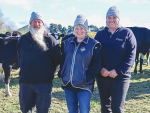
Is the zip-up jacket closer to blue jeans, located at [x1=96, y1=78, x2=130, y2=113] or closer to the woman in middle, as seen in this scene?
the woman in middle

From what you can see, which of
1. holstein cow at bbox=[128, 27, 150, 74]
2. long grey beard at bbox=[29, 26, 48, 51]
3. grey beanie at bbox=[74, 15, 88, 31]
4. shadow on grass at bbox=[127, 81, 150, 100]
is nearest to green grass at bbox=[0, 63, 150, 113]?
shadow on grass at bbox=[127, 81, 150, 100]

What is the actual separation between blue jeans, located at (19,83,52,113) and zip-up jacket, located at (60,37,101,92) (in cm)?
39

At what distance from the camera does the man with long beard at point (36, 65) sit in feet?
8.24

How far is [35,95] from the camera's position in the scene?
2.68 meters

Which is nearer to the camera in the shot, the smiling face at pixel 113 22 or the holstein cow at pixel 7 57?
the smiling face at pixel 113 22

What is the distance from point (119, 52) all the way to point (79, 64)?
73 centimetres

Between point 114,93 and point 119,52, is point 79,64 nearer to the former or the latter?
point 119,52

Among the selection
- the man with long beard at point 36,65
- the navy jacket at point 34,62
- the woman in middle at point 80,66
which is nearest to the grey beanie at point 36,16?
the man with long beard at point 36,65

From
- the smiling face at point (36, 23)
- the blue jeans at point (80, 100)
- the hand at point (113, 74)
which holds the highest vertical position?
the smiling face at point (36, 23)

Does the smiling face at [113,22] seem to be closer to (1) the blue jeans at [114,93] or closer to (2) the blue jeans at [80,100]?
(1) the blue jeans at [114,93]

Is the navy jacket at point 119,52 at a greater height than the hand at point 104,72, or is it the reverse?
the navy jacket at point 119,52

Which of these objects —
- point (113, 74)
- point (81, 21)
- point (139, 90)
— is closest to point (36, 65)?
point (81, 21)

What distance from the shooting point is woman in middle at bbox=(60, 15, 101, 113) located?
2402 millimetres

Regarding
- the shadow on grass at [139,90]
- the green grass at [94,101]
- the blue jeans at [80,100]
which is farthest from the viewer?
the shadow on grass at [139,90]
